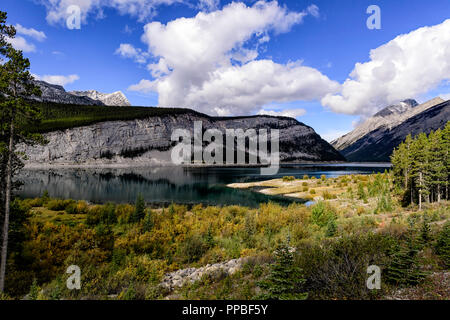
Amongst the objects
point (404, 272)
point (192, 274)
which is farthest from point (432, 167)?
point (192, 274)

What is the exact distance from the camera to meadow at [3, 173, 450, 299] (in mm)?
7035

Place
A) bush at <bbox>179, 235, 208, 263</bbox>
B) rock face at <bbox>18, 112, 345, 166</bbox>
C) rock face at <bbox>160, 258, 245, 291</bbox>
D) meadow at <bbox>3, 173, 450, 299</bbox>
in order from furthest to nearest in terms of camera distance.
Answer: rock face at <bbox>18, 112, 345, 166</bbox>
bush at <bbox>179, 235, 208, 263</bbox>
rock face at <bbox>160, 258, 245, 291</bbox>
meadow at <bbox>3, 173, 450, 299</bbox>

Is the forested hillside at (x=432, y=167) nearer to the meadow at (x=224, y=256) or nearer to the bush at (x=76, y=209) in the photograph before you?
the meadow at (x=224, y=256)

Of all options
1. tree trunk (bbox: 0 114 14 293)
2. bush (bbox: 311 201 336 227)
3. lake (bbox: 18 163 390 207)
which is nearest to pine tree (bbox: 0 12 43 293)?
tree trunk (bbox: 0 114 14 293)

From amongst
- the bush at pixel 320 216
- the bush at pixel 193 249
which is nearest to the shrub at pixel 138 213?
A: the bush at pixel 193 249

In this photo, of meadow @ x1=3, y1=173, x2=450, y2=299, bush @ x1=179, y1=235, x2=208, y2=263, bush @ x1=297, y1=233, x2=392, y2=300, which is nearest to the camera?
bush @ x1=297, y1=233, x2=392, y2=300

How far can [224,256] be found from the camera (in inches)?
539

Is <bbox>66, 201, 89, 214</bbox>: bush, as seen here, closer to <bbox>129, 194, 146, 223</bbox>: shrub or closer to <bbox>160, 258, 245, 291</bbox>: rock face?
<bbox>129, 194, 146, 223</bbox>: shrub

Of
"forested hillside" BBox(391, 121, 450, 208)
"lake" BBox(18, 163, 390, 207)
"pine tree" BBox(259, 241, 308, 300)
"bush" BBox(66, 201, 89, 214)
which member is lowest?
"lake" BBox(18, 163, 390, 207)

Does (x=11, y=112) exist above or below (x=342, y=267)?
above

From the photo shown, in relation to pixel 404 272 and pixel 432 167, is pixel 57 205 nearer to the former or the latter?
pixel 404 272
